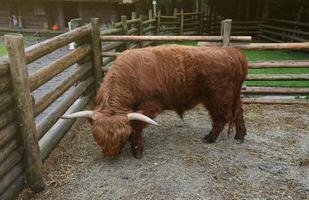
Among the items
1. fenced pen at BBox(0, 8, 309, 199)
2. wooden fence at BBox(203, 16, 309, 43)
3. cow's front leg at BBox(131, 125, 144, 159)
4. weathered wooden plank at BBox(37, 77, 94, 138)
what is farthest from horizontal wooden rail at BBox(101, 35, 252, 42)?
wooden fence at BBox(203, 16, 309, 43)

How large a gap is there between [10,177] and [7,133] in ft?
1.60

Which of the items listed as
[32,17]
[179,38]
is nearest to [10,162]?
[179,38]

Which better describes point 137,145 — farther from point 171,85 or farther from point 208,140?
point 208,140

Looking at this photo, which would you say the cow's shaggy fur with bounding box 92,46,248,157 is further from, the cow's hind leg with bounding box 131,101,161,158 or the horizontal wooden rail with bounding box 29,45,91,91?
the horizontal wooden rail with bounding box 29,45,91,91

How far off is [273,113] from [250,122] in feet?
2.19

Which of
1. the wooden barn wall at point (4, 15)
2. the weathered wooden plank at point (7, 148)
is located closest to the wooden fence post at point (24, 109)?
the weathered wooden plank at point (7, 148)

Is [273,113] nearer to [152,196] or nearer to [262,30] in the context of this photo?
Answer: [152,196]

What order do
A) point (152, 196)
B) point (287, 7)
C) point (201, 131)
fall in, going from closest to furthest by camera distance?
point (152, 196) < point (201, 131) < point (287, 7)

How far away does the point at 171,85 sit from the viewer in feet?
15.3

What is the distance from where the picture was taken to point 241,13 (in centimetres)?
2003

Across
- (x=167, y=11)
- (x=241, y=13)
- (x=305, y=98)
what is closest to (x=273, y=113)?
(x=305, y=98)

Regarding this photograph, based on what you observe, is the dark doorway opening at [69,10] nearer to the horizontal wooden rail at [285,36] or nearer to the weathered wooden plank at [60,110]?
the horizontal wooden rail at [285,36]

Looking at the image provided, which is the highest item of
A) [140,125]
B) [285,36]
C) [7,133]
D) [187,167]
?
[7,133]

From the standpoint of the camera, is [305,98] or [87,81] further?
[305,98]
